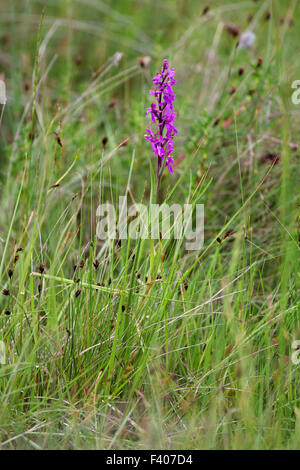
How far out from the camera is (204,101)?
3.03 m

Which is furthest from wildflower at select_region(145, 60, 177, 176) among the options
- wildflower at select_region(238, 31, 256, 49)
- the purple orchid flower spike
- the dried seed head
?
wildflower at select_region(238, 31, 256, 49)

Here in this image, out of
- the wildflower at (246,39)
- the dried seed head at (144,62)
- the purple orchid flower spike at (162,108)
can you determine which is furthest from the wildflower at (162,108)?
the wildflower at (246,39)

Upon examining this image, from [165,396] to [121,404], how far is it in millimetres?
127

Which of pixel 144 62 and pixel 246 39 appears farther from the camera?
pixel 246 39

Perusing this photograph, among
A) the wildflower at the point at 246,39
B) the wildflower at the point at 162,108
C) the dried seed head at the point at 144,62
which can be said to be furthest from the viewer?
the wildflower at the point at 246,39

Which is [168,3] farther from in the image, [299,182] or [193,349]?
[193,349]

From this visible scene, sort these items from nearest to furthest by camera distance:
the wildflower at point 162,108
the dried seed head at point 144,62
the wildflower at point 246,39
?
the wildflower at point 162,108 < the dried seed head at point 144,62 < the wildflower at point 246,39

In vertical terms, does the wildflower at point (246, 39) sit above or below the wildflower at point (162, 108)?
above

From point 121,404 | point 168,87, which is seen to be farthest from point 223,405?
point 168,87

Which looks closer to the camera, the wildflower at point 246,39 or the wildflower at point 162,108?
the wildflower at point 162,108

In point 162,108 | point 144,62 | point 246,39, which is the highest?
point 246,39

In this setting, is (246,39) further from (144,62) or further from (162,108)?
(162,108)

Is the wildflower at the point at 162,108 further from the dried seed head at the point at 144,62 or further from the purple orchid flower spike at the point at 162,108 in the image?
the dried seed head at the point at 144,62

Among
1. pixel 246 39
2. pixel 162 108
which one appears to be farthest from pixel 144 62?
pixel 162 108
